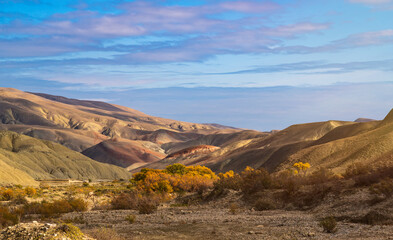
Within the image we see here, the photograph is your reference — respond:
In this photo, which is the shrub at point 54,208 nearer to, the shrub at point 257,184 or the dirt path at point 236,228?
the dirt path at point 236,228

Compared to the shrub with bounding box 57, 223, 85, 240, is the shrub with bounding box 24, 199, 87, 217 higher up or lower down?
lower down

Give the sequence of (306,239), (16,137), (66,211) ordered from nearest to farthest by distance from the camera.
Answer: (306,239) → (66,211) → (16,137)

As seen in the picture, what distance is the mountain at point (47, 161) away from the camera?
368 ft

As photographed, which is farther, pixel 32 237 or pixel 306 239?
pixel 306 239

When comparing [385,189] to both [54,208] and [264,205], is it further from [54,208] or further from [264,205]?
[54,208]

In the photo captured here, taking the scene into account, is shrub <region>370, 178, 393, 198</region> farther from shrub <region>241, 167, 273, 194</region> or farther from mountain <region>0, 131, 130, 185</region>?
mountain <region>0, 131, 130, 185</region>

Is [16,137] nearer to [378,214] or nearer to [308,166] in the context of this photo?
[308,166]

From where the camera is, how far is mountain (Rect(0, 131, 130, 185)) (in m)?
112

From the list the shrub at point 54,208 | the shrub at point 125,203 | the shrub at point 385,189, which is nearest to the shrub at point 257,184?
the shrub at point 125,203

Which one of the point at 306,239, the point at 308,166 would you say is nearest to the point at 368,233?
the point at 306,239

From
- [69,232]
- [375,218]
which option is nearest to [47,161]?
[375,218]

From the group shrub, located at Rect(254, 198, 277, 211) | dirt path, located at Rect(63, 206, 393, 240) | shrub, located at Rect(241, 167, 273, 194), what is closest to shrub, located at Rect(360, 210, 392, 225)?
dirt path, located at Rect(63, 206, 393, 240)

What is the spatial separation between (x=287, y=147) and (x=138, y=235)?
6393cm

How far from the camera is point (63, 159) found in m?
134
